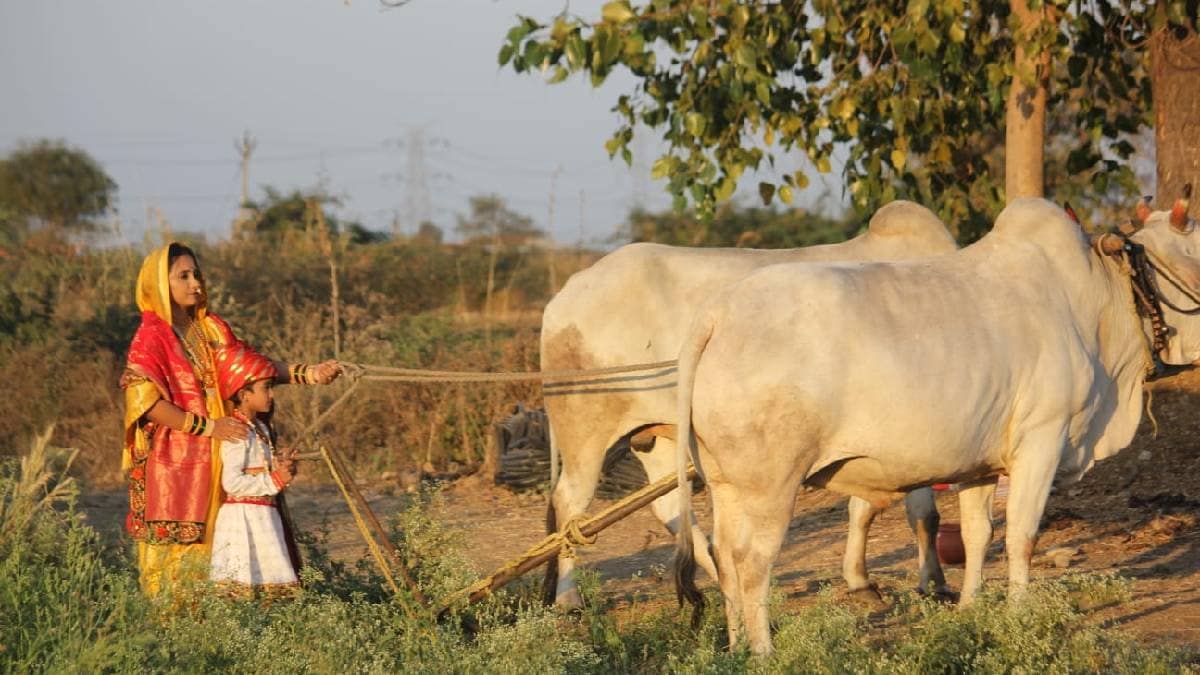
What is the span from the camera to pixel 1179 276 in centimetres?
559

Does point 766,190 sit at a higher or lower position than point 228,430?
higher

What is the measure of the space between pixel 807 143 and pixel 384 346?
5237 mm

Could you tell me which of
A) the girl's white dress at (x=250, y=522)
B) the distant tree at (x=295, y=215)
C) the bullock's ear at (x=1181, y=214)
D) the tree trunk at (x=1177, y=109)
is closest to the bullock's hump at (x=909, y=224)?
the bullock's ear at (x=1181, y=214)

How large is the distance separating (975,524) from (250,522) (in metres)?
2.69

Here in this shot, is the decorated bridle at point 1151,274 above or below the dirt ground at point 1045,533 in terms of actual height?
Answer: above

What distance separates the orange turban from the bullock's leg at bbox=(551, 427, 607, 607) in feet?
4.72

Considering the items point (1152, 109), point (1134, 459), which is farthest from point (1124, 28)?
point (1134, 459)

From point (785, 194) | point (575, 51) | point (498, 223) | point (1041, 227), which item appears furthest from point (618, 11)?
point (498, 223)

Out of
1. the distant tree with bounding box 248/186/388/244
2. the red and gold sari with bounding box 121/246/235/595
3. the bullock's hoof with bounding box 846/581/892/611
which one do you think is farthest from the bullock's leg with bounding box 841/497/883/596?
the distant tree with bounding box 248/186/388/244

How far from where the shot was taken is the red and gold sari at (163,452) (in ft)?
16.4

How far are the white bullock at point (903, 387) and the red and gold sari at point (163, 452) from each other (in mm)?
1711

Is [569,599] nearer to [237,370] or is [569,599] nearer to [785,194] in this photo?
[237,370]

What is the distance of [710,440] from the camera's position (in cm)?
468

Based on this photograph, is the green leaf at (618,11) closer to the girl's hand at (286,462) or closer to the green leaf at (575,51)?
the green leaf at (575,51)
